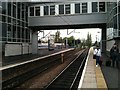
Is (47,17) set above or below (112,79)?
above

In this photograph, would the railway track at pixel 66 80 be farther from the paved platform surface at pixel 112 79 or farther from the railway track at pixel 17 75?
the railway track at pixel 17 75

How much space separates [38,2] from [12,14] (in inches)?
300

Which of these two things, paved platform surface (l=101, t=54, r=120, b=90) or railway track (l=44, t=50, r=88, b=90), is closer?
paved platform surface (l=101, t=54, r=120, b=90)

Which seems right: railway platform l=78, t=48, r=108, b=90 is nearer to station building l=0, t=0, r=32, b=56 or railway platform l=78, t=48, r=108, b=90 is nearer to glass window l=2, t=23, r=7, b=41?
glass window l=2, t=23, r=7, b=41

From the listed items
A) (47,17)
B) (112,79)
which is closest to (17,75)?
(112,79)

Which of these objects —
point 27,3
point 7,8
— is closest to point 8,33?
point 7,8

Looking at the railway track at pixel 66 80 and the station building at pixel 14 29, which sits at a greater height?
the station building at pixel 14 29

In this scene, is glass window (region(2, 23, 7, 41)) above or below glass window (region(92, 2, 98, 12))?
below

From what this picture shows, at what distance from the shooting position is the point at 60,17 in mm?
46812

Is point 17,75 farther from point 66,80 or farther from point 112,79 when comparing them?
point 112,79

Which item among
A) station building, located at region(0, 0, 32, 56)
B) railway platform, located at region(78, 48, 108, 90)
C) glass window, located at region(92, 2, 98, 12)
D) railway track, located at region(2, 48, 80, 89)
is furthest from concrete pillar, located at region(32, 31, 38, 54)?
railway platform, located at region(78, 48, 108, 90)

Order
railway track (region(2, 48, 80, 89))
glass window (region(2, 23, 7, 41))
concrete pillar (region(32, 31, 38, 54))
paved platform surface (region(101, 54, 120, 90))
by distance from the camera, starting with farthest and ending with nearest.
Answer: concrete pillar (region(32, 31, 38, 54)) < glass window (region(2, 23, 7, 41)) < railway track (region(2, 48, 80, 89)) < paved platform surface (region(101, 54, 120, 90))

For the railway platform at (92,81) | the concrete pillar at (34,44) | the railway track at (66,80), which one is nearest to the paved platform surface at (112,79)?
the railway platform at (92,81)

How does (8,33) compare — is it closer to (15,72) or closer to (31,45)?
(31,45)
